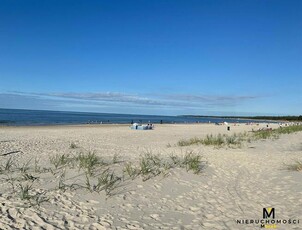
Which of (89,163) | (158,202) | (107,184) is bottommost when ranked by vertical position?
(158,202)

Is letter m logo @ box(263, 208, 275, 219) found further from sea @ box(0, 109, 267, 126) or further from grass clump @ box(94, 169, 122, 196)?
sea @ box(0, 109, 267, 126)

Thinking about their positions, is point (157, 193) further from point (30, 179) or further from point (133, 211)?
point (30, 179)

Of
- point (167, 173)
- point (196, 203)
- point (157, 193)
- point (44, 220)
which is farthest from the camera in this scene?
point (167, 173)

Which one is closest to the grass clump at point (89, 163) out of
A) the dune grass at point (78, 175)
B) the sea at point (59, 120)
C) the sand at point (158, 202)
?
the dune grass at point (78, 175)

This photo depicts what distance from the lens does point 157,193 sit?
7.04 m

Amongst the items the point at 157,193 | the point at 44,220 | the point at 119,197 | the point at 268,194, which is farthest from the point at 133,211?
the point at 268,194

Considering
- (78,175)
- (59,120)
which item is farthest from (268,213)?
Answer: (59,120)

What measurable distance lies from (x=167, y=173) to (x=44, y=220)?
4.26 m

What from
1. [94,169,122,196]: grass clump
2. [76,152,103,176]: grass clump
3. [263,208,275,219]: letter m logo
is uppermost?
→ [76,152,103,176]: grass clump

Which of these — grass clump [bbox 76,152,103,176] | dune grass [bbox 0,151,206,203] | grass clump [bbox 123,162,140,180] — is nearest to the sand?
dune grass [bbox 0,151,206,203]

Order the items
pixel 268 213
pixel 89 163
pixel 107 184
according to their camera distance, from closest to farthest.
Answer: pixel 268 213 → pixel 107 184 → pixel 89 163

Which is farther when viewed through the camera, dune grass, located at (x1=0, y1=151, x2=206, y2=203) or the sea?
the sea

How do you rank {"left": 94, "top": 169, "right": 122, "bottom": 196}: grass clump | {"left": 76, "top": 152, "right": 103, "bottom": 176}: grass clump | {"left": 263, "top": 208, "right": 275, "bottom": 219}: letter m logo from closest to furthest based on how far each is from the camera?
{"left": 263, "top": 208, "right": 275, "bottom": 219}: letter m logo < {"left": 94, "top": 169, "right": 122, "bottom": 196}: grass clump < {"left": 76, "top": 152, "right": 103, "bottom": 176}: grass clump

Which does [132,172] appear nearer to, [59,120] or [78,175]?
[78,175]
